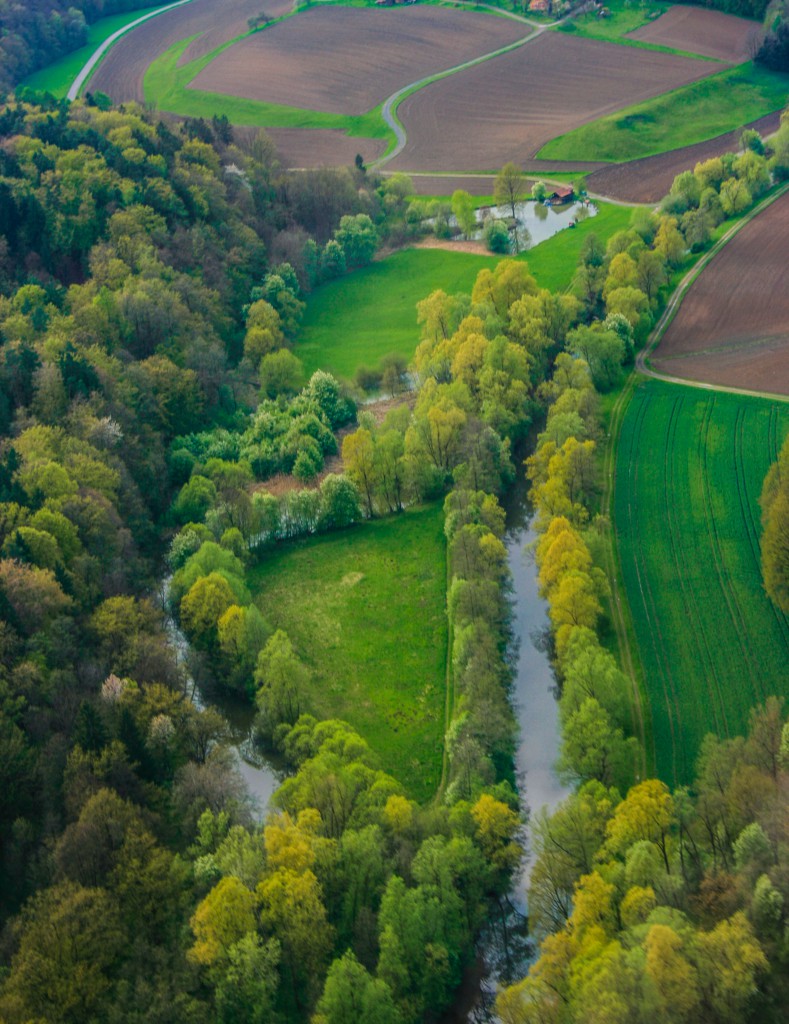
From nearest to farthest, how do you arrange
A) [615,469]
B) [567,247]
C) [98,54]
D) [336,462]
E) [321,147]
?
[615,469]
[336,462]
[567,247]
[321,147]
[98,54]

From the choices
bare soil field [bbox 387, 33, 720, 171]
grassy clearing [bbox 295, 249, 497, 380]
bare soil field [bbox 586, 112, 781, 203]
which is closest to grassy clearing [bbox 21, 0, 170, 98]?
bare soil field [bbox 387, 33, 720, 171]

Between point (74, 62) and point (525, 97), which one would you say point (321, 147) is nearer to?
point (525, 97)

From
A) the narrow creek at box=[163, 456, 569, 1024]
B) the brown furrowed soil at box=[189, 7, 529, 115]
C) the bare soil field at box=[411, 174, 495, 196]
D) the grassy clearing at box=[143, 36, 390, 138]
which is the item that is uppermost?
the brown furrowed soil at box=[189, 7, 529, 115]

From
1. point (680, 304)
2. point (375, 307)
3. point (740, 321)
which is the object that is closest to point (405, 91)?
point (375, 307)

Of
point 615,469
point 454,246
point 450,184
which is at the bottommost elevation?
point 615,469

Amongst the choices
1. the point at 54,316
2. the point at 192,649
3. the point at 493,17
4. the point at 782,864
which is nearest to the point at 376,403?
the point at 54,316

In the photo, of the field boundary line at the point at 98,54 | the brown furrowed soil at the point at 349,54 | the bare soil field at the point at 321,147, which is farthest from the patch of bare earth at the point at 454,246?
the field boundary line at the point at 98,54

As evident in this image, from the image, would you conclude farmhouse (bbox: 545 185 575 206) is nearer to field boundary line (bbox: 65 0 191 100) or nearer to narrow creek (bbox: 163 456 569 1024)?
narrow creek (bbox: 163 456 569 1024)
